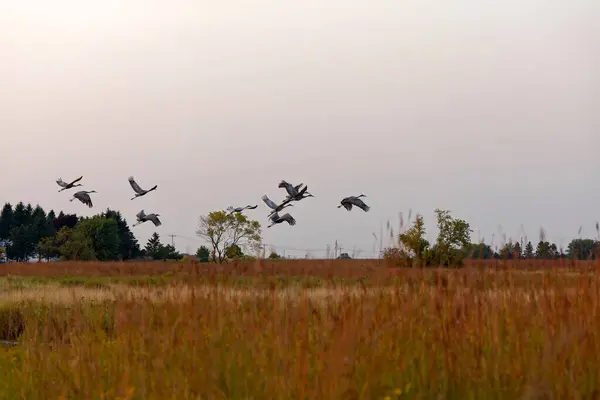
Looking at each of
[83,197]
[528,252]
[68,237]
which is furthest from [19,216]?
[528,252]

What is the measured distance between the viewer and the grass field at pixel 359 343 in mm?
3971

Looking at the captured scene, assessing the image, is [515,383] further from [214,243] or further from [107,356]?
[214,243]

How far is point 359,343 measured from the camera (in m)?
4.54

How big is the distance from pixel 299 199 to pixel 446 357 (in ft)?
53.6

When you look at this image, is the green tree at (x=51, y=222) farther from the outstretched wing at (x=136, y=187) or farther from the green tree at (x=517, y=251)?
the green tree at (x=517, y=251)

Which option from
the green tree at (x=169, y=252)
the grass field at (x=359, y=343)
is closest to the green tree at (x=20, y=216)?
the green tree at (x=169, y=252)

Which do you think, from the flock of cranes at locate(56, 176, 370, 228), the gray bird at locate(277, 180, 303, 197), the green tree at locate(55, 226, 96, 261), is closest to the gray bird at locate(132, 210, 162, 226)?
the flock of cranes at locate(56, 176, 370, 228)

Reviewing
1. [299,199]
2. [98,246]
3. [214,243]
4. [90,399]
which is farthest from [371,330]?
[98,246]

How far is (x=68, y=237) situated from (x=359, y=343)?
8077cm

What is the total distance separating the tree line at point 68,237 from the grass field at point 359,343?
6577cm

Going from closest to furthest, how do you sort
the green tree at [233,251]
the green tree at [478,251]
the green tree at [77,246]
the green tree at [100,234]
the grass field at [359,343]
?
the grass field at [359,343] → the green tree at [478,251] → the green tree at [233,251] → the green tree at [77,246] → the green tree at [100,234]

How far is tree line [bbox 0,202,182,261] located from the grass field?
216 feet

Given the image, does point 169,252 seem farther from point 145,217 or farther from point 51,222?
point 145,217

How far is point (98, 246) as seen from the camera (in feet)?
254
